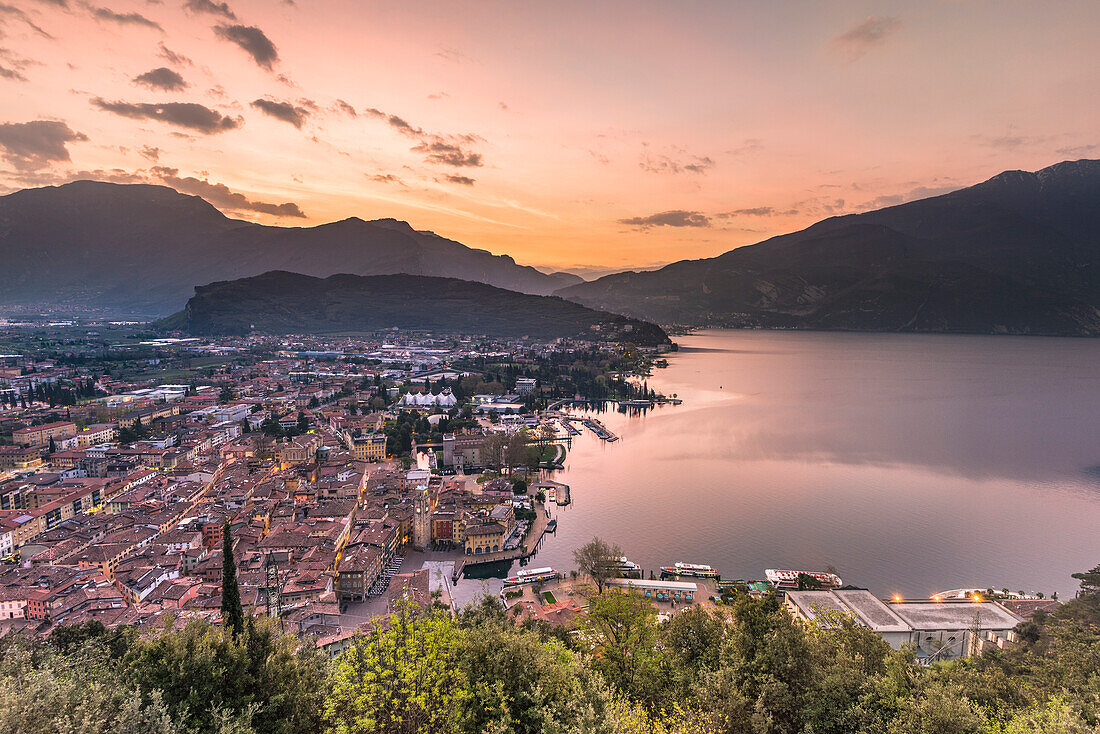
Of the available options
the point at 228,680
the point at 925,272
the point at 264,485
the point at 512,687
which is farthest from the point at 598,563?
the point at 925,272

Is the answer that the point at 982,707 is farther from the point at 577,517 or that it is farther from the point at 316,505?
the point at 316,505

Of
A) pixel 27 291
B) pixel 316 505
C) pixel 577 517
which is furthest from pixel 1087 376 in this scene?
pixel 27 291

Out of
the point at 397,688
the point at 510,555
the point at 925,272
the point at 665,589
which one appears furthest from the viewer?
the point at 925,272

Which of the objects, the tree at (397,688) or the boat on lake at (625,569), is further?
the boat on lake at (625,569)

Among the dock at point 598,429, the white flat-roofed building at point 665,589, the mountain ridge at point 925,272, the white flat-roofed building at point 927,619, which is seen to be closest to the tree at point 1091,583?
the white flat-roofed building at point 927,619

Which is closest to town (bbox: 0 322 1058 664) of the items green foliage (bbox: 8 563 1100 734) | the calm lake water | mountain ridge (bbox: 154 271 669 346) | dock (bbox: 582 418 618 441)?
dock (bbox: 582 418 618 441)

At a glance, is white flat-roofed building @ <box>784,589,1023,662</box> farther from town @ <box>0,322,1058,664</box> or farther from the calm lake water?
the calm lake water

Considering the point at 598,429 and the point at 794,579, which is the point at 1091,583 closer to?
the point at 794,579

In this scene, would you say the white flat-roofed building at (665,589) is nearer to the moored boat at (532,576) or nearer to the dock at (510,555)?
the moored boat at (532,576)
